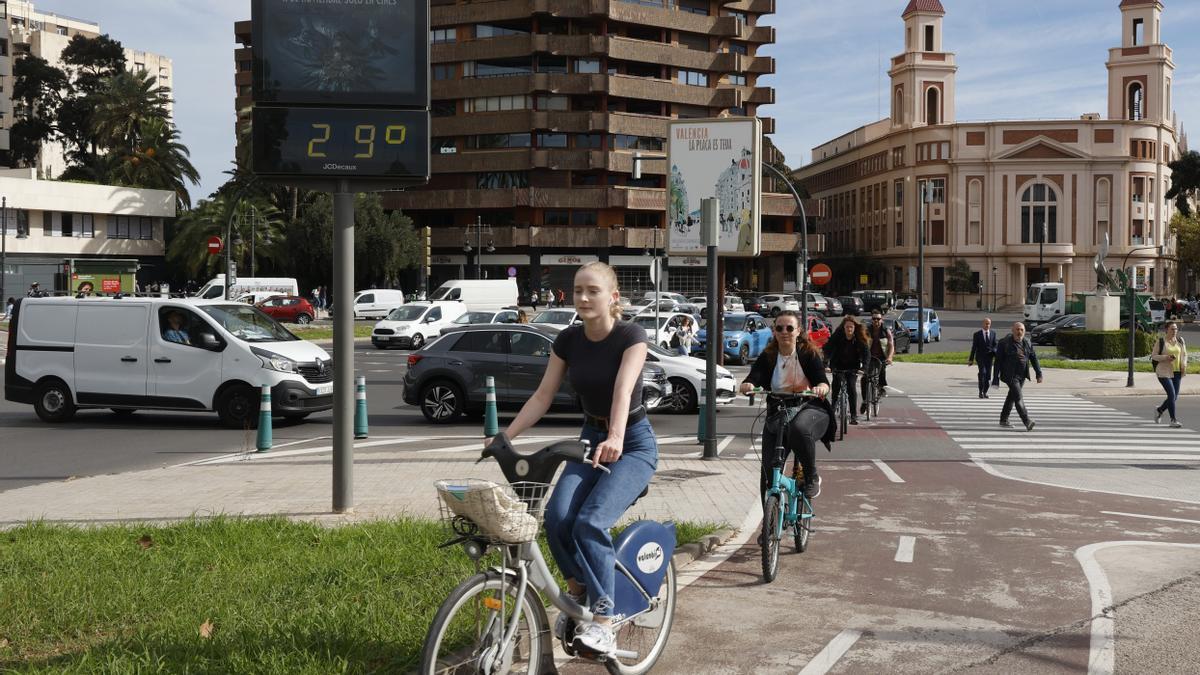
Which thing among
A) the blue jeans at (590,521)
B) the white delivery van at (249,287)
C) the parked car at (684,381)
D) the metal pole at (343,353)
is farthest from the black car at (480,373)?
the white delivery van at (249,287)

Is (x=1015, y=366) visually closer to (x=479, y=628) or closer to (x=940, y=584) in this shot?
(x=940, y=584)

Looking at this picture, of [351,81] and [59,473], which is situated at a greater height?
[351,81]

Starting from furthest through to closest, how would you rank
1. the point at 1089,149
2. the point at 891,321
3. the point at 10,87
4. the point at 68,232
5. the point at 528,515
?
the point at 10,87 → the point at 1089,149 → the point at 68,232 → the point at 891,321 → the point at 528,515

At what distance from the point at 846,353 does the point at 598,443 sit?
13330 mm

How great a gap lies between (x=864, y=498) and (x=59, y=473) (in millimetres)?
8601

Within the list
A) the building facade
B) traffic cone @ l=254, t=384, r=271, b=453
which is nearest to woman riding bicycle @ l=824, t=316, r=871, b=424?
traffic cone @ l=254, t=384, r=271, b=453

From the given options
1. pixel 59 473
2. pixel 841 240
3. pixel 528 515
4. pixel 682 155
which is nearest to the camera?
pixel 528 515

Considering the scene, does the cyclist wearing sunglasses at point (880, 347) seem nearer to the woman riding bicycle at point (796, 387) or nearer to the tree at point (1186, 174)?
the woman riding bicycle at point (796, 387)

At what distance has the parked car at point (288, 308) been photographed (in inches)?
2163

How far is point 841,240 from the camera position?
13312 cm

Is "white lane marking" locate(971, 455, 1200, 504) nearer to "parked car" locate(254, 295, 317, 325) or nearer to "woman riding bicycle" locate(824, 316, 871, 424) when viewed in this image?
"woman riding bicycle" locate(824, 316, 871, 424)

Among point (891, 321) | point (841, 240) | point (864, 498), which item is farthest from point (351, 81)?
point (841, 240)

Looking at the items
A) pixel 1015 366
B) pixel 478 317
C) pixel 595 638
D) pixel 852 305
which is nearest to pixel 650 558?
pixel 595 638

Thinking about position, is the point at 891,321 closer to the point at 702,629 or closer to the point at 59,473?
the point at 59,473
